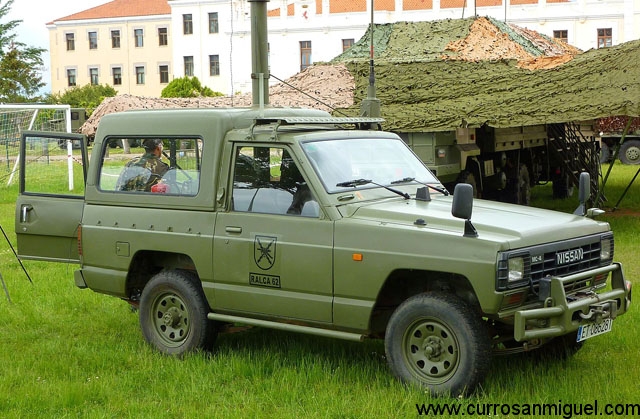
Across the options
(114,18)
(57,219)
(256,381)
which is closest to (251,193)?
(256,381)

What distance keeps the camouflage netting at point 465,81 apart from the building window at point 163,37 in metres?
57.0

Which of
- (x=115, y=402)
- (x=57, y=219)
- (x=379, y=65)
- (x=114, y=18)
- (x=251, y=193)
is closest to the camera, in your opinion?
(x=115, y=402)

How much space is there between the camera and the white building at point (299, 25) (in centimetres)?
5853

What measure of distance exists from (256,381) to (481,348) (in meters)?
1.71

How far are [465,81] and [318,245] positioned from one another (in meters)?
11.7

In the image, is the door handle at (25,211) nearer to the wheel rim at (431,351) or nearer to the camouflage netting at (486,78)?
the wheel rim at (431,351)

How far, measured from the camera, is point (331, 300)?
690 centimetres

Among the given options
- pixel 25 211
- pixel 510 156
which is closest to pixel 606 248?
pixel 25 211

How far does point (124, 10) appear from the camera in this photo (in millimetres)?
79562

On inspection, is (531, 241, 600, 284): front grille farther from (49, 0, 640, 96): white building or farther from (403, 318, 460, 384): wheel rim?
(49, 0, 640, 96): white building

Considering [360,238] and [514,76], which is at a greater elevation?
[514,76]

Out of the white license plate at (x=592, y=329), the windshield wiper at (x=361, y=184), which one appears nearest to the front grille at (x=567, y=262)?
the white license plate at (x=592, y=329)

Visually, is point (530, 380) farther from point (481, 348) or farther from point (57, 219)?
point (57, 219)

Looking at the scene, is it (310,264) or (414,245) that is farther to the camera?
(310,264)
